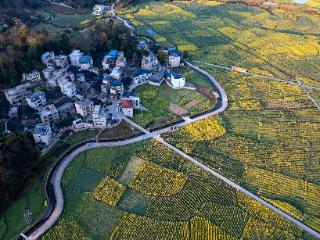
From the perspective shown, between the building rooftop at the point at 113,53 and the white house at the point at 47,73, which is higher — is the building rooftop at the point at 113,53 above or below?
above

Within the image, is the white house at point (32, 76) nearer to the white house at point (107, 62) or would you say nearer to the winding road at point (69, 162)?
the white house at point (107, 62)

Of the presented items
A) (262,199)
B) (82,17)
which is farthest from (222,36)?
(262,199)

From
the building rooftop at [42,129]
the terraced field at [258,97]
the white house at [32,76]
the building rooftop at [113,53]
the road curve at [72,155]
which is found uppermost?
the building rooftop at [113,53]

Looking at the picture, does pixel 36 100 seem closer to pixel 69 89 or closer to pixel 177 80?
pixel 69 89

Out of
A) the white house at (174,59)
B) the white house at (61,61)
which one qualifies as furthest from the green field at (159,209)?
the white house at (174,59)

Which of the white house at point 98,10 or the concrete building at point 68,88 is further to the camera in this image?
the white house at point 98,10

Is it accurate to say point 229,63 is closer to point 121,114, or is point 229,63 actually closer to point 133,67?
point 133,67

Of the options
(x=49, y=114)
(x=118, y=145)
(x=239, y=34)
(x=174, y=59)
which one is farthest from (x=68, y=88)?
(x=239, y=34)

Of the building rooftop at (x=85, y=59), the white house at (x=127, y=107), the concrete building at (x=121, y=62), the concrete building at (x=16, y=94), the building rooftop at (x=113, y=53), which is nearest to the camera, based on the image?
the white house at (x=127, y=107)
